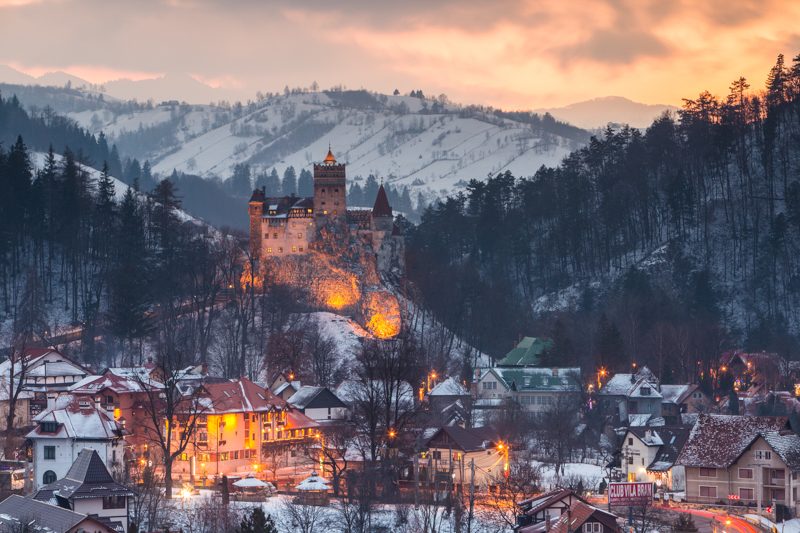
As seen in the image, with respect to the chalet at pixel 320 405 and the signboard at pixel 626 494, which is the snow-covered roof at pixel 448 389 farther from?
the signboard at pixel 626 494

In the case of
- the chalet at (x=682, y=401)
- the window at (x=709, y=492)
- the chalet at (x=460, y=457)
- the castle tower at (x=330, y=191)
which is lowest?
the window at (x=709, y=492)

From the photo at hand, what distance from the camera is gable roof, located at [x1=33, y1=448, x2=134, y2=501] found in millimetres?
78562

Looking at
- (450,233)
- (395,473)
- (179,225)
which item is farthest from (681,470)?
(450,233)

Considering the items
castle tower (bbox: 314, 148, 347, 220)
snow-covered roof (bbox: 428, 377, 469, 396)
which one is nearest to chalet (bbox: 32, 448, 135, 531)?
snow-covered roof (bbox: 428, 377, 469, 396)

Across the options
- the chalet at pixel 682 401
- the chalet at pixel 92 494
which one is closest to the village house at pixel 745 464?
the chalet at pixel 682 401

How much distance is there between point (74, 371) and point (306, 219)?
49.5m

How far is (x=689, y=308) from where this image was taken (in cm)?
16550

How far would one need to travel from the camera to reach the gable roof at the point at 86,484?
258 ft

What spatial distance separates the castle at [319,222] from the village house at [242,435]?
170ft

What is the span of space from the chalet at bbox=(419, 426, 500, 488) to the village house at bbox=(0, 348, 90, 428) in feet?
86.7

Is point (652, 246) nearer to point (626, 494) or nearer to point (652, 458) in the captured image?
point (652, 458)

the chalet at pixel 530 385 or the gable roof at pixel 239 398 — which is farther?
the chalet at pixel 530 385

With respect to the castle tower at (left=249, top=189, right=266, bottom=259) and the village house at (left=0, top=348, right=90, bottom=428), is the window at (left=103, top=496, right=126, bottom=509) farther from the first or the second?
the castle tower at (left=249, top=189, right=266, bottom=259)

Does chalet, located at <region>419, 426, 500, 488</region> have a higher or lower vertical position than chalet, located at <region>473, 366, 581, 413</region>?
lower
